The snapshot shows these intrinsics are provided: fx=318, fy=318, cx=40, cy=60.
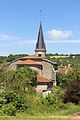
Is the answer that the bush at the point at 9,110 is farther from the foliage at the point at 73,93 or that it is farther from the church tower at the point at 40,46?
the church tower at the point at 40,46

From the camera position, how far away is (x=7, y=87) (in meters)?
33.2

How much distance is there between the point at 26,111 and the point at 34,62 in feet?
116

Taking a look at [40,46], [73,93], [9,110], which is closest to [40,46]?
[40,46]

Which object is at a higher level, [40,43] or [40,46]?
[40,43]

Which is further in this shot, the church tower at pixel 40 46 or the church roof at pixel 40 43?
the church roof at pixel 40 43

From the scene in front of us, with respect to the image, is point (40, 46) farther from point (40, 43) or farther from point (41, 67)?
point (41, 67)

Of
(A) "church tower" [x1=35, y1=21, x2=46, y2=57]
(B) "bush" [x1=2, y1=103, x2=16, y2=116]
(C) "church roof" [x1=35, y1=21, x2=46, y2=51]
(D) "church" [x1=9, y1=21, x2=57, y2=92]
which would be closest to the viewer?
(B) "bush" [x1=2, y1=103, x2=16, y2=116]

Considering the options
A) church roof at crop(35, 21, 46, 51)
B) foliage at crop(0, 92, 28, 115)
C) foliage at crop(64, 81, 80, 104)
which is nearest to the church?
church roof at crop(35, 21, 46, 51)

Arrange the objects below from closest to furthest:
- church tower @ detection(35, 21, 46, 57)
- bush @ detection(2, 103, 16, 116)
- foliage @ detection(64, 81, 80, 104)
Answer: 1. bush @ detection(2, 103, 16, 116)
2. foliage @ detection(64, 81, 80, 104)
3. church tower @ detection(35, 21, 46, 57)

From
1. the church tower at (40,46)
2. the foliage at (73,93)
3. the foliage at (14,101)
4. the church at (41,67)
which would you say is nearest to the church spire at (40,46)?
the church tower at (40,46)

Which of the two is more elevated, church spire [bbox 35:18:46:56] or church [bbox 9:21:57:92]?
church spire [bbox 35:18:46:56]

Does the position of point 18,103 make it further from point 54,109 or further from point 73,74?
point 73,74

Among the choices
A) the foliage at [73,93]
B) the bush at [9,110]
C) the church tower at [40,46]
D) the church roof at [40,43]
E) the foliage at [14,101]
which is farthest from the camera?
the church roof at [40,43]

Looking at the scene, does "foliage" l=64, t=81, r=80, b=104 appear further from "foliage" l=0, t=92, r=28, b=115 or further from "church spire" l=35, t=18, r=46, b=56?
"church spire" l=35, t=18, r=46, b=56
